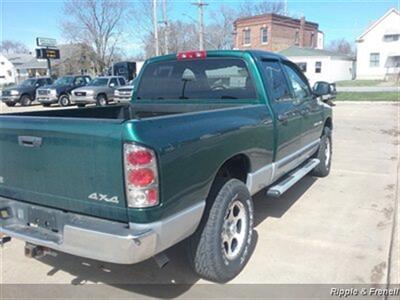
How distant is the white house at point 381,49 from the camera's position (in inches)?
1841

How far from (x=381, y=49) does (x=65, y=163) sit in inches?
2019

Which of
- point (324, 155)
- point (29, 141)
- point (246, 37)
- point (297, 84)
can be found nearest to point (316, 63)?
point (246, 37)

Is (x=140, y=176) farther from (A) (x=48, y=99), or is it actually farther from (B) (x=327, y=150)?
(A) (x=48, y=99)

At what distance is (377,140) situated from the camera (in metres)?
10.8

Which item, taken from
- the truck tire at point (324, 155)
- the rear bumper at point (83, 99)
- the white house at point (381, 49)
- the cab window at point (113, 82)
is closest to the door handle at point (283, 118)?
the truck tire at point (324, 155)

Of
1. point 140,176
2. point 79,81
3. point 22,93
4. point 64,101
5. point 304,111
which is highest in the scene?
point 79,81

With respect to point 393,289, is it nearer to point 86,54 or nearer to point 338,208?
point 338,208

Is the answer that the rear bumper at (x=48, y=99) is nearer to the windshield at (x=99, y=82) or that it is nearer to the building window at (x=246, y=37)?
the windshield at (x=99, y=82)

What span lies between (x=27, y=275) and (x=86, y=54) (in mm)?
55642

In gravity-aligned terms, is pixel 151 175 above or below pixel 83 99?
above

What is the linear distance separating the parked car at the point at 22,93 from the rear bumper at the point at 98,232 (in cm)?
2463

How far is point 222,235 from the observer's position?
11.3 ft

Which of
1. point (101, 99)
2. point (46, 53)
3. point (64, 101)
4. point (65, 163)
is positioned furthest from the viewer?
point (46, 53)

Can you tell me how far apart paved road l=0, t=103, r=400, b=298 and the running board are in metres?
0.48
